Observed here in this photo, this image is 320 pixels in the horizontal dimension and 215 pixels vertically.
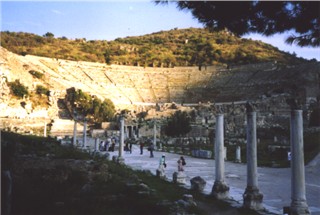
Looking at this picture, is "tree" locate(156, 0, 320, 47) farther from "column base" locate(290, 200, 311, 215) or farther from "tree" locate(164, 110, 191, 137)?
"tree" locate(164, 110, 191, 137)

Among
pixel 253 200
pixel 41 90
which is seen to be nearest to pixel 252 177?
pixel 253 200

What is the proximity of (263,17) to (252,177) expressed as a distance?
14.3 ft

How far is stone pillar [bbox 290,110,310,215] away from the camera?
841 centimetres

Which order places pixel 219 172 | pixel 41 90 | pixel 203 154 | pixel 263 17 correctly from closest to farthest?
pixel 263 17, pixel 219 172, pixel 203 154, pixel 41 90

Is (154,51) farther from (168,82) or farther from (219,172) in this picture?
(219,172)

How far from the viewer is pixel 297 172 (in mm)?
8594

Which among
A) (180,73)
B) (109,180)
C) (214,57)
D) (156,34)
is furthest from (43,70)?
(156,34)

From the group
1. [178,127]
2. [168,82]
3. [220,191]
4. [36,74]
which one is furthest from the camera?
[168,82]

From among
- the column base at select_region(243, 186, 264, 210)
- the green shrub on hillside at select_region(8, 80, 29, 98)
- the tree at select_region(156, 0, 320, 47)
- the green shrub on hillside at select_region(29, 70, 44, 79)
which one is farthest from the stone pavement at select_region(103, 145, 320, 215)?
the green shrub on hillside at select_region(29, 70, 44, 79)

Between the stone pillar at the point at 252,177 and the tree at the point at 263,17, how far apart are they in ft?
9.23

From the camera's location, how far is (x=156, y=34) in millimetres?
158875

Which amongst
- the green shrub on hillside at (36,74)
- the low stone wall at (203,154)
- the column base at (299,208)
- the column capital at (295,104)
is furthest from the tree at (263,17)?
the green shrub on hillside at (36,74)

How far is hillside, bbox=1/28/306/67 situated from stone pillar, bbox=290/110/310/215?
91685 mm

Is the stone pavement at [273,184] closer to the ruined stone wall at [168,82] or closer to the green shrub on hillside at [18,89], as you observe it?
the ruined stone wall at [168,82]
